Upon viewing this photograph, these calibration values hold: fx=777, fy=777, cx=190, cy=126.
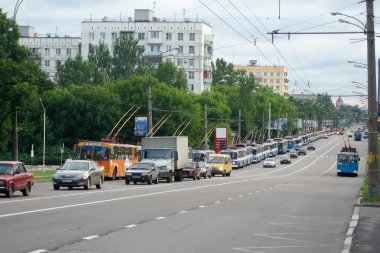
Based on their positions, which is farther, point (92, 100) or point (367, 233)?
point (92, 100)

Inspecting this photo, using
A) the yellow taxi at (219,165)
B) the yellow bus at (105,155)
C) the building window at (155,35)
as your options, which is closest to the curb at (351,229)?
the yellow bus at (105,155)

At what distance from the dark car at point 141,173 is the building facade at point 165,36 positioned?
294 feet

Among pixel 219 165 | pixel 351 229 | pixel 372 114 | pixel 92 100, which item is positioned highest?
pixel 92 100

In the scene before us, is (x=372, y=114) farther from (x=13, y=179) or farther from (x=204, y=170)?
(x=204, y=170)

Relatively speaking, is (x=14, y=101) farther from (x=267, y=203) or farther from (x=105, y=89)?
(x=105, y=89)

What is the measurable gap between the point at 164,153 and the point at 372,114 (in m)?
25.1

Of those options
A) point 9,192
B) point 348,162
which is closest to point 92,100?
point 348,162

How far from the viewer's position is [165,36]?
140 metres

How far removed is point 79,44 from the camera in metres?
148

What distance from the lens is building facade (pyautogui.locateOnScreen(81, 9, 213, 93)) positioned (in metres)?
140

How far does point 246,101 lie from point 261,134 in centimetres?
1326

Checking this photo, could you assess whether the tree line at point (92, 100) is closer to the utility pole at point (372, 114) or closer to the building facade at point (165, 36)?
the building facade at point (165, 36)

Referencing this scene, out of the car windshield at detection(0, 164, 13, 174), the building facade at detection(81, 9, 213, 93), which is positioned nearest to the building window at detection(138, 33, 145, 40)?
the building facade at detection(81, 9, 213, 93)

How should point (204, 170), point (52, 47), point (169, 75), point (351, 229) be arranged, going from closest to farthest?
1. point (351, 229)
2. point (204, 170)
3. point (169, 75)
4. point (52, 47)
